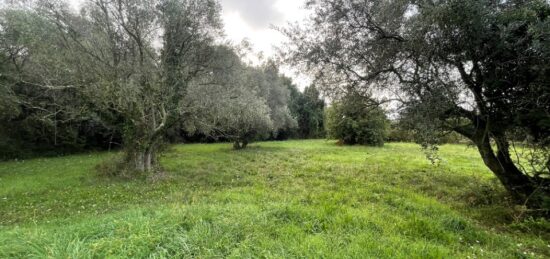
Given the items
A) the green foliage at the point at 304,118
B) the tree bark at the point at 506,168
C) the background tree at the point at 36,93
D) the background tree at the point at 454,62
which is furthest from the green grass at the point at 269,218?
the green foliage at the point at 304,118

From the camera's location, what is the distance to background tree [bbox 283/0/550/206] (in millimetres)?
5621

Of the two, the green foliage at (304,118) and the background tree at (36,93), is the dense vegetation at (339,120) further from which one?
the green foliage at (304,118)

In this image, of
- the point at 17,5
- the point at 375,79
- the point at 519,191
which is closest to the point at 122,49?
the point at 17,5

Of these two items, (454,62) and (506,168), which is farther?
(506,168)

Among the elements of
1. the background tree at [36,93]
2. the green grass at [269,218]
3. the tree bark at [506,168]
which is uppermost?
the background tree at [36,93]

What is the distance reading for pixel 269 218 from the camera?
5.48 meters

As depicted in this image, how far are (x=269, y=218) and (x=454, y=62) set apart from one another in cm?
574

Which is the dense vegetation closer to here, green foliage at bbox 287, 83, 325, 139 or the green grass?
→ the green grass

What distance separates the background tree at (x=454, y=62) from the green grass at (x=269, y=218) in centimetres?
162

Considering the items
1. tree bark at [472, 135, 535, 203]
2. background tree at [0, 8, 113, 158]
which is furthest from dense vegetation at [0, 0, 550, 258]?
background tree at [0, 8, 113, 158]

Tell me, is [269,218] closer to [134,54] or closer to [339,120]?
[339,120]

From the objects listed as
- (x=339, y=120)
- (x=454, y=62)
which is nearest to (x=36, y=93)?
(x=339, y=120)

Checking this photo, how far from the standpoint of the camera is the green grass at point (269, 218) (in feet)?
13.4

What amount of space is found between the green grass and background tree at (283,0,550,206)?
162cm
